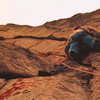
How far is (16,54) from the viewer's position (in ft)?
6.97

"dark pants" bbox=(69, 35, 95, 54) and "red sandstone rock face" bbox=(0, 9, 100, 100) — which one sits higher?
"dark pants" bbox=(69, 35, 95, 54)

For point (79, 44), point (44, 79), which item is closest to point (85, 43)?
point (79, 44)

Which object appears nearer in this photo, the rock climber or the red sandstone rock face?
the red sandstone rock face

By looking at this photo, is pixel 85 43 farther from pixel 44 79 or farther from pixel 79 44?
pixel 44 79

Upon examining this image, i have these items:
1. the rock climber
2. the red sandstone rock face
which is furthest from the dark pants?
the red sandstone rock face

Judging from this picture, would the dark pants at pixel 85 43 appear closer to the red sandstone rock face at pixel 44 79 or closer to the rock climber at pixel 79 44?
the rock climber at pixel 79 44

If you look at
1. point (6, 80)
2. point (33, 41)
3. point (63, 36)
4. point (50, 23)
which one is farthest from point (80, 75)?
point (50, 23)

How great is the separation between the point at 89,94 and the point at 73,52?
977 millimetres

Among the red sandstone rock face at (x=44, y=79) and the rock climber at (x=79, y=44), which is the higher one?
the rock climber at (x=79, y=44)

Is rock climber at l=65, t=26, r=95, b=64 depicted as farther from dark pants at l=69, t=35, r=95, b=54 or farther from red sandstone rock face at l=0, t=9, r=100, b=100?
red sandstone rock face at l=0, t=9, r=100, b=100

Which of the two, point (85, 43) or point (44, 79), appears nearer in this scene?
point (44, 79)

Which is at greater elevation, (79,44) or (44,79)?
(79,44)

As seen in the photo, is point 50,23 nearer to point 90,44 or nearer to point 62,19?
point 62,19

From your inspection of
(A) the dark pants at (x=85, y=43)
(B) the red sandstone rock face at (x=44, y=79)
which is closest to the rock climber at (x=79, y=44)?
(A) the dark pants at (x=85, y=43)
